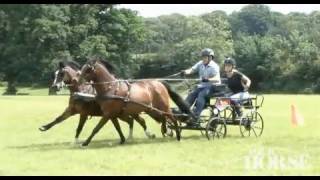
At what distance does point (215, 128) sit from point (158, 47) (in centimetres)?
6133

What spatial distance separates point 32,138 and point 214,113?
14.9 ft

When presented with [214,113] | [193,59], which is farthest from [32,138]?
[193,59]

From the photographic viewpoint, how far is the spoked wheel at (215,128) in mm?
14191

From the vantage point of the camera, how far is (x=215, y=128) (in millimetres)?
14352

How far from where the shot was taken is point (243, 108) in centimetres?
1530

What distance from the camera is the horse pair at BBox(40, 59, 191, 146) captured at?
1329 centimetres

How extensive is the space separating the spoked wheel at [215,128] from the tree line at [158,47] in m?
22.7

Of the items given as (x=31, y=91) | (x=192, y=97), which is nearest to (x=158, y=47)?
(x=31, y=91)

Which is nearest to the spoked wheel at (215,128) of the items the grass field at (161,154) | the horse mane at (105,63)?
the grass field at (161,154)

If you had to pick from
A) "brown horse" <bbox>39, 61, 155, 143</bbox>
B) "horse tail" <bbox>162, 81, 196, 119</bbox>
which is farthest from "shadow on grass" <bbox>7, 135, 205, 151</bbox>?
"horse tail" <bbox>162, 81, 196, 119</bbox>

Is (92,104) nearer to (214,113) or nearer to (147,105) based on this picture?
(147,105)

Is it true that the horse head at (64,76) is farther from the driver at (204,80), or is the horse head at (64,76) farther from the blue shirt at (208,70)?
the blue shirt at (208,70)

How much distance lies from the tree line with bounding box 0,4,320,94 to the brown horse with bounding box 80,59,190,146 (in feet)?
74.2

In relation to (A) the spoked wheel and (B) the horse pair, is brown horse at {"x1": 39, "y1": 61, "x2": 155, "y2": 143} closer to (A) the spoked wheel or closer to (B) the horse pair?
(B) the horse pair
